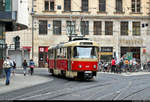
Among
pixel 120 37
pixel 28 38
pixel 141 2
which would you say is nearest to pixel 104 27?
pixel 120 37

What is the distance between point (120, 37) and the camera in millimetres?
53438

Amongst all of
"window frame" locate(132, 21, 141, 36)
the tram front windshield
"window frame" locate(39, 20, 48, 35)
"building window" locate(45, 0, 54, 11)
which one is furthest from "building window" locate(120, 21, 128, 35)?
the tram front windshield

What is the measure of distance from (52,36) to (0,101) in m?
40.8

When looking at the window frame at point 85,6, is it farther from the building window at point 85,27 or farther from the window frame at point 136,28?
the window frame at point 136,28

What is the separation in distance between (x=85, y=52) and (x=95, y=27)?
28.8 m

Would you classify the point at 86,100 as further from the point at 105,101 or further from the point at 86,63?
the point at 86,63

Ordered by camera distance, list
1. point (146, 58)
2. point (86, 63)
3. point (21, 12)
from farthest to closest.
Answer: point (146, 58) → point (21, 12) → point (86, 63)

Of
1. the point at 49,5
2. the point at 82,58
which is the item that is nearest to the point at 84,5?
the point at 49,5

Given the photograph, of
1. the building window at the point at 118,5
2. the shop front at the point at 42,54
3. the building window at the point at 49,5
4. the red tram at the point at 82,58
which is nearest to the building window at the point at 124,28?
the building window at the point at 118,5

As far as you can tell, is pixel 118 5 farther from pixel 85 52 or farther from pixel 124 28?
pixel 85 52

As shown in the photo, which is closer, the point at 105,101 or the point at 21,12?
the point at 105,101

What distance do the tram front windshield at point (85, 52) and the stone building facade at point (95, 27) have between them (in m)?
27.7

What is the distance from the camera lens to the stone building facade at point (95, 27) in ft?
175

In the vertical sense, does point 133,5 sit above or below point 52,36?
above
